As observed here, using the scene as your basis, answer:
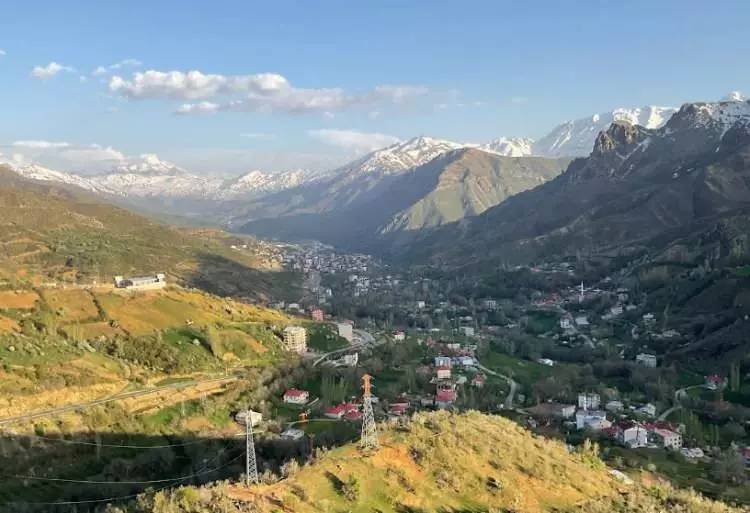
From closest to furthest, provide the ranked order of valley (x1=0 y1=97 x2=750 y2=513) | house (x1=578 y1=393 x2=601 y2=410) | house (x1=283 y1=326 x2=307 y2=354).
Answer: valley (x1=0 y1=97 x2=750 y2=513), house (x1=578 y1=393 x2=601 y2=410), house (x1=283 y1=326 x2=307 y2=354)

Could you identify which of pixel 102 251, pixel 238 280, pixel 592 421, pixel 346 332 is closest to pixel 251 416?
pixel 592 421

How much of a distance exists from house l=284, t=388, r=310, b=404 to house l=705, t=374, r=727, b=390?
175ft

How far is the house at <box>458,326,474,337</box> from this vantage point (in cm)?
11736

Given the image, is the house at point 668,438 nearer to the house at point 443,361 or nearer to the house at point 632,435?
the house at point 632,435

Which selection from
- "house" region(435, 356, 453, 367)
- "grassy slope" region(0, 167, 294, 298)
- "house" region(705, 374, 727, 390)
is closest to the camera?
"house" region(705, 374, 727, 390)

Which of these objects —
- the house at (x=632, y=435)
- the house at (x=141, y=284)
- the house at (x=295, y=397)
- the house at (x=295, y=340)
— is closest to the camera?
the house at (x=632, y=435)

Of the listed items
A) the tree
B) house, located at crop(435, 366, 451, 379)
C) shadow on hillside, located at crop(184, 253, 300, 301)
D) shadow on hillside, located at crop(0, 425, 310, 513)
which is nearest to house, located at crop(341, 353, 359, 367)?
house, located at crop(435, 366, 451, 379)

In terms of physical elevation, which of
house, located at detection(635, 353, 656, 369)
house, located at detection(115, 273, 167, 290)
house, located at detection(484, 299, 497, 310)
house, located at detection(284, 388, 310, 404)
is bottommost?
house, located at detection(635, 353, 656, 369)

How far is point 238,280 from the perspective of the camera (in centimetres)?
15288

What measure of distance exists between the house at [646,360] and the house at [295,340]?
50.4 metres

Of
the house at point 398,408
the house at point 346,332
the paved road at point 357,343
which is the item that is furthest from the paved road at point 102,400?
the house at point 346,332

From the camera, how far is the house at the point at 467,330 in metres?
117

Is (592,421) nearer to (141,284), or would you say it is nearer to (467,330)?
(467,330)

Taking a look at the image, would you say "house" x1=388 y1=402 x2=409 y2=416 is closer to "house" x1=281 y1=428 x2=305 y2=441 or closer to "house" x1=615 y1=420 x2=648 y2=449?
"house" x1=281 y1=428 x2=305 y2=441
